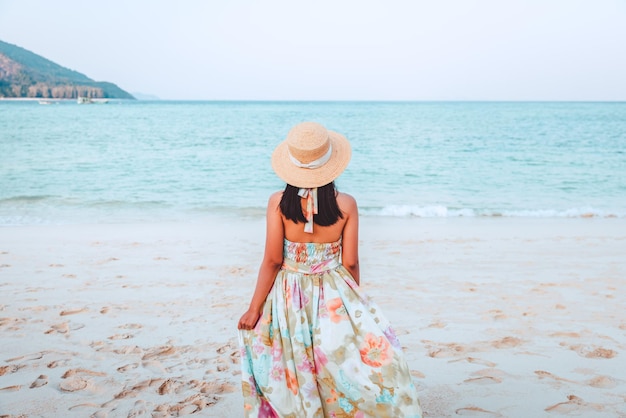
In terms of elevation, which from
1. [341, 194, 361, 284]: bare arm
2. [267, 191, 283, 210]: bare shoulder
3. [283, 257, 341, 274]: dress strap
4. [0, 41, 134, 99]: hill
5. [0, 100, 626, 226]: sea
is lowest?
[0, 100, 626, 226]: sea

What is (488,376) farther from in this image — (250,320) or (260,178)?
(260,178)

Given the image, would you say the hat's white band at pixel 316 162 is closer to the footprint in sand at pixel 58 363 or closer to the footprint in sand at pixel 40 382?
the footprint in sand at pixel 40 382

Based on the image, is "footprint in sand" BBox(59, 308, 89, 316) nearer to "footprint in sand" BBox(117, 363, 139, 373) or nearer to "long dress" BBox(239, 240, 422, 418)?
"footprint in sand" BBox(117, 363, 139, 373)

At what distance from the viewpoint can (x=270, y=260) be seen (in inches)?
94.7

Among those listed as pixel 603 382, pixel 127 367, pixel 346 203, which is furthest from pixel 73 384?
pixel 603 382

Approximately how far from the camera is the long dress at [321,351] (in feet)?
7.64

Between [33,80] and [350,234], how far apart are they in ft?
344

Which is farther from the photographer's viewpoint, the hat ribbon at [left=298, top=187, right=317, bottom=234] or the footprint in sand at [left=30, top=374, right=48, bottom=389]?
the footprint in sand at [left=30, top=374, right=48, bottom=389]

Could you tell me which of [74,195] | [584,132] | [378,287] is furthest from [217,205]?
[584,132]

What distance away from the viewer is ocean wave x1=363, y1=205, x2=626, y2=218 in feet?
33.0

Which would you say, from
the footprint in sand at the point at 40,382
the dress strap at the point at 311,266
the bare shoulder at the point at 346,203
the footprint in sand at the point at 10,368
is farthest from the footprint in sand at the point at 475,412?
the footprint in sand at the point at 10,368

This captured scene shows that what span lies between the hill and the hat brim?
9643cm

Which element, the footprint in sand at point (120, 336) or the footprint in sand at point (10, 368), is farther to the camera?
the footprint in sand at point (120, 336)

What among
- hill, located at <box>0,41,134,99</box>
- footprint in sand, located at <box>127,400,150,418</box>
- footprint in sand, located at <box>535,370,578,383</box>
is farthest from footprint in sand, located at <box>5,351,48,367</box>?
hill, located at <box>0,41,134,99</box>
